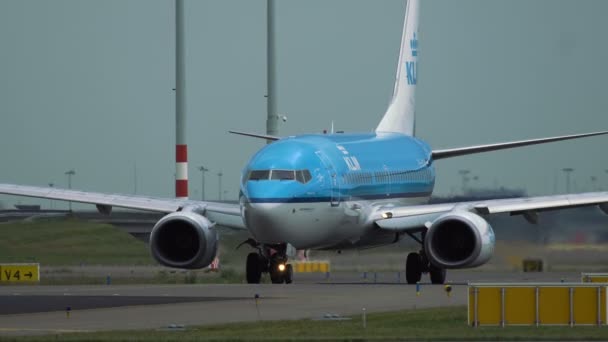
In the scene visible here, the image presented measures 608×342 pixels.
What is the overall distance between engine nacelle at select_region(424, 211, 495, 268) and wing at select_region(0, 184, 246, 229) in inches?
292

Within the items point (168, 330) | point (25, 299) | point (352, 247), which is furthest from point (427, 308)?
point (352, 247)

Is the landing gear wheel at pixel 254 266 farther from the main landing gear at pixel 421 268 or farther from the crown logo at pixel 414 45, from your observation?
the crown logo at pixel 414 45

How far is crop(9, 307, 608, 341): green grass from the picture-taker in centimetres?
3209

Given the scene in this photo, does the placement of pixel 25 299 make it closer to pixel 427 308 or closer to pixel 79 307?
pixel 79 307

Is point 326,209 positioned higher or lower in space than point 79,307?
higher

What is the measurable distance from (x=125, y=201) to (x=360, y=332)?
2557 cm

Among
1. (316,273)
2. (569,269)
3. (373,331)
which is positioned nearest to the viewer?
(373,331)

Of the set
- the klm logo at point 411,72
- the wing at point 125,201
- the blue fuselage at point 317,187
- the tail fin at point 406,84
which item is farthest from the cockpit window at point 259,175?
the klm logo at point 411,72

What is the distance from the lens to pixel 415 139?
217 feet

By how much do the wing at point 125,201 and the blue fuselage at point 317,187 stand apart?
3.95 metres

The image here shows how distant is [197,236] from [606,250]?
1587cm

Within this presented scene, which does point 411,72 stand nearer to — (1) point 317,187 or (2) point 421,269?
(2) point 421,269

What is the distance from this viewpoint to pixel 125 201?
57.8 metres

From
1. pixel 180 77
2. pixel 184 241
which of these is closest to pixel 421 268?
pixel 184 241
